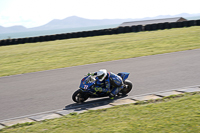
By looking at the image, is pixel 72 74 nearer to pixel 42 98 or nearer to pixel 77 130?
pixel 42 98

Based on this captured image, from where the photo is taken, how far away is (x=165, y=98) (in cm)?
748

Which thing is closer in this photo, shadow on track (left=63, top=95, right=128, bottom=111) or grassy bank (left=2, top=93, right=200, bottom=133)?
grassy bank (left=2, top=93, right=200, bottom=133)

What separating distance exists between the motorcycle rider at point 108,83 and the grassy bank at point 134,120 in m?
1.12

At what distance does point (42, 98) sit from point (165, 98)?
3.92m

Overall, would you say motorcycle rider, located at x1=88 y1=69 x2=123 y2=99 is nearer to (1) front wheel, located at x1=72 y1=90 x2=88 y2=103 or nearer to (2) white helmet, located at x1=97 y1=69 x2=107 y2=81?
(2) white helmet, located at x1=97 y1=69 x2=107 y2=81

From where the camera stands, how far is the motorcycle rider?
7.99 metres

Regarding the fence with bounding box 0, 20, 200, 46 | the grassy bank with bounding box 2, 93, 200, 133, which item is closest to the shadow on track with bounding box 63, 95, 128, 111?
the grassy bank with bounding box 2, 93, 200, 133

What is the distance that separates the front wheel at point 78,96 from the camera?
26.2 ft

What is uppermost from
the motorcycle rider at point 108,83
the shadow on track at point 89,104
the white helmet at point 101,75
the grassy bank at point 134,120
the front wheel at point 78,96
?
the white helmet at point 101,75

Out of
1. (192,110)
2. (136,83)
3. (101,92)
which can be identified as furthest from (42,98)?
(192,110)

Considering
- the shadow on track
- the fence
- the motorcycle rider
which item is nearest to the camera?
the shadow on track

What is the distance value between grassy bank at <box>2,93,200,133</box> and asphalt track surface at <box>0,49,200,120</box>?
4.72 feet

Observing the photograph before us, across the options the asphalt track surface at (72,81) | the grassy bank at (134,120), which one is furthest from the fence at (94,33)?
the grassy bank at (134,120)

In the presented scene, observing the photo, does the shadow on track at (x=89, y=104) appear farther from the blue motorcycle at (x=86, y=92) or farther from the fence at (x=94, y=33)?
the fence at (x=94, y=33)
